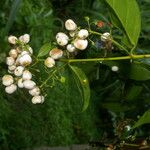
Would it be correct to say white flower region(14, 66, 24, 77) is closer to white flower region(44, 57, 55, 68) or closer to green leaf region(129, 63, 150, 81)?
white flower region(44, 57, 55, 68)

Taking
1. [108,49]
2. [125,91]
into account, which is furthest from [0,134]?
[108,49]

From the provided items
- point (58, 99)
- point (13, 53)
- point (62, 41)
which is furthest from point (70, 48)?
point (58, 99)

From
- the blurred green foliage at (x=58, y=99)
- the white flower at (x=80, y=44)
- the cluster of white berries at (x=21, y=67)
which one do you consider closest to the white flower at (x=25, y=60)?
the cluster of white berries at (x=21, y=67)

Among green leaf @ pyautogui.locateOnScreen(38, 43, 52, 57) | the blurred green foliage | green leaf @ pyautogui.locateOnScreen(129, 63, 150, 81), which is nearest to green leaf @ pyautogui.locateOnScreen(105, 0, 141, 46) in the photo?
green leaf @ pyautogui.locateOnScreen(129, 63, 150, 81)

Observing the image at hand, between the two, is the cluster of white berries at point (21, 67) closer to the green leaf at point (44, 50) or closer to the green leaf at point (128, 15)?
the green leaf at point (44, 50)

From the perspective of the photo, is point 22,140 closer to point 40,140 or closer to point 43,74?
point 40,140

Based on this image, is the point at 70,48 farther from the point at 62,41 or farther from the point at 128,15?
the point at 128,15
